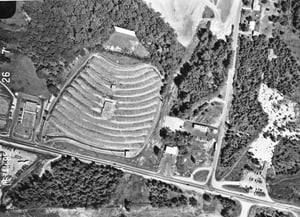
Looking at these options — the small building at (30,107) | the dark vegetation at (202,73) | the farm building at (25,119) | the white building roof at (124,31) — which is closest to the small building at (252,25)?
the dark vegetation at (202,73)

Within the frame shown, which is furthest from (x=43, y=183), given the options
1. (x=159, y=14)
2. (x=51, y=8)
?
(x=159, y=14)

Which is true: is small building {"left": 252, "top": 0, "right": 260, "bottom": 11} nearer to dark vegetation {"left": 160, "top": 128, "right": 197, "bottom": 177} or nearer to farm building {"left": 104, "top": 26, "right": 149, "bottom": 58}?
farm building {"left": 104, "top": 26, "right": 149, "bottom": 58}

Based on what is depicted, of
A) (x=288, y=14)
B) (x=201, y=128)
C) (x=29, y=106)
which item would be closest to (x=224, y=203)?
(x=201, y=128)

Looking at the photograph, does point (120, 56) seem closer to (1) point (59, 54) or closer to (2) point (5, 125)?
(1) point (59, 54)

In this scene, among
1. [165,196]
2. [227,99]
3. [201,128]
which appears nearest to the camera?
[165,196]

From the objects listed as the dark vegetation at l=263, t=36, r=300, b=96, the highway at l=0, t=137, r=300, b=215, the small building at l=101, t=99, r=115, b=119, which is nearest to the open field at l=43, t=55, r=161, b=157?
the small building at l=101, t=99, r=115, b=119

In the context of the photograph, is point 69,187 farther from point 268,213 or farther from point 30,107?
point 268,213

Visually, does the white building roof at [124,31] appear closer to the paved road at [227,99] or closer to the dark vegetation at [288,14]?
the paved road at [227,99]
